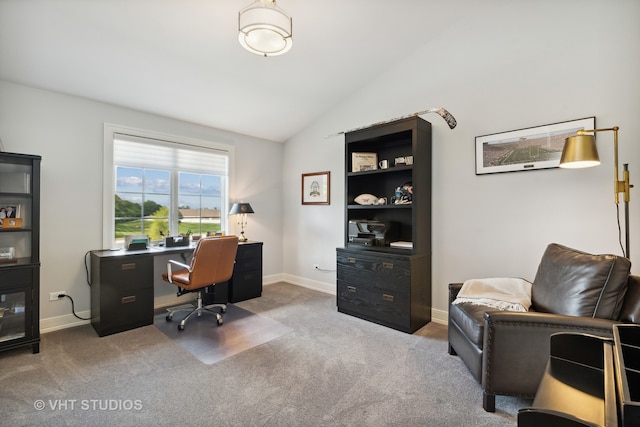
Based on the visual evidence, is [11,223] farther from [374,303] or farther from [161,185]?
[374,303]

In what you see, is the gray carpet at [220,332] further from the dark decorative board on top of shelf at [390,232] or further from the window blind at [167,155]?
the window blind at [167,155]

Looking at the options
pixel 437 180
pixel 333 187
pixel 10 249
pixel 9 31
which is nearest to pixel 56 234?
pixel 10 249

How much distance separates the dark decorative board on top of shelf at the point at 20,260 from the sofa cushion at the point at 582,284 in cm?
397

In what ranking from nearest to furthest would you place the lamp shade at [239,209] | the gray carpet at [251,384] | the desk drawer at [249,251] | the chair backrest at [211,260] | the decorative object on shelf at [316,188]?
1. the gray carpet at [251,384]
2. the chair backrest at [211,260]
3. the desk drawer at [249,251]
4. the lamp shade at [239,209]
5. the decorative object on shelf at [316,188]

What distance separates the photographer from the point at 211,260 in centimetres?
299

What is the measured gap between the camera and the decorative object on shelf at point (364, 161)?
11.5 ft

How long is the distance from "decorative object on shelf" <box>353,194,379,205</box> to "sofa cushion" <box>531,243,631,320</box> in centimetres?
176

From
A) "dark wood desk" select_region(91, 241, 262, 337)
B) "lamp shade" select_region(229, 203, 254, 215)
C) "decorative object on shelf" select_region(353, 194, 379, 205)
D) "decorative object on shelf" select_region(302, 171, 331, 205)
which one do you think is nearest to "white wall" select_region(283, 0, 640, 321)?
"decorative object on shelf" select_region(353, 194, 379, 205)

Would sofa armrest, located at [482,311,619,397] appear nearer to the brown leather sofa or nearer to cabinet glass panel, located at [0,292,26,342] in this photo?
the brown leather sofa

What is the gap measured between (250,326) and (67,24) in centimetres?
305

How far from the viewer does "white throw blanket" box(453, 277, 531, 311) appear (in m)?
2.07

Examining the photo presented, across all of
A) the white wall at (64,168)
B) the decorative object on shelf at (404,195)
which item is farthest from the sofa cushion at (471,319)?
the white wall at (64,168)

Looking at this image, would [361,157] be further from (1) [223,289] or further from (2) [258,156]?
(1) [223,289]

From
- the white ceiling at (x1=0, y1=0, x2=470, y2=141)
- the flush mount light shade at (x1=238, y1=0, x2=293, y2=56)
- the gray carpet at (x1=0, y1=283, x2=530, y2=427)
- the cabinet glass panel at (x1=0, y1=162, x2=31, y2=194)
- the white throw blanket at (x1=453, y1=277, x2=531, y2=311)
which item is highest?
the white ceiling at (x1=0, y1=0, x2=470, y2=141)
